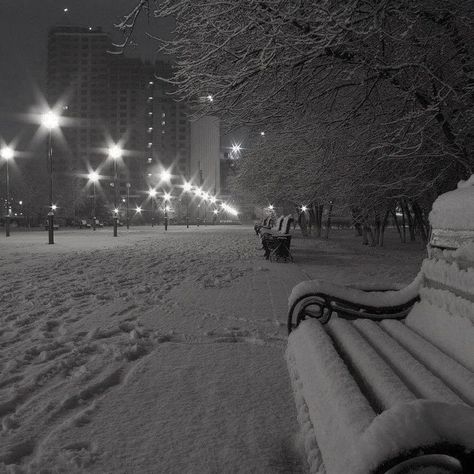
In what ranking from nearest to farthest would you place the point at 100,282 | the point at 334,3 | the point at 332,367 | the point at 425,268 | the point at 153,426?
1. the point at 332,367
2. the point at 153,426
3. the point at 425,268
4. the point at 334,3
5. the point at 100,282

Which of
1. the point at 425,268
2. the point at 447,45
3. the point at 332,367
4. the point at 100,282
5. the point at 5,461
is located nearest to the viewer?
the point at 332,367

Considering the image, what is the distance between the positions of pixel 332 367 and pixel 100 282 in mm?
7336

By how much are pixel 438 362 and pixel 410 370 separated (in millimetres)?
234

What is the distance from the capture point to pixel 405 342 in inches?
109

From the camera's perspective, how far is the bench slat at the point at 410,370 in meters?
1.85

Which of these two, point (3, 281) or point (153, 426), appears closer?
point (153, 426)

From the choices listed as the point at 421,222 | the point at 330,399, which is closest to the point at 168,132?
the point at 421,222

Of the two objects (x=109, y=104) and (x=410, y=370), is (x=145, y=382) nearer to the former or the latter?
(x=410, y=370)

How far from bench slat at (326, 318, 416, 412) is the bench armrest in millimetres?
379

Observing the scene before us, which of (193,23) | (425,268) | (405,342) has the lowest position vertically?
(405,342)

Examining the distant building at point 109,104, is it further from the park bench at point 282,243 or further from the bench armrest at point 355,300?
the bench armrest at point 355,300

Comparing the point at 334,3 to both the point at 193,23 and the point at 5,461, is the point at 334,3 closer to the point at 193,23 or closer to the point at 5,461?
the point at 193,23

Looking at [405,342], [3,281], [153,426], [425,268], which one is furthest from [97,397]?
[3,281]

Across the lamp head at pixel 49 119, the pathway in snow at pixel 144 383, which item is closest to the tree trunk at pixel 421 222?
the pathway in snow at pixel 144 383
